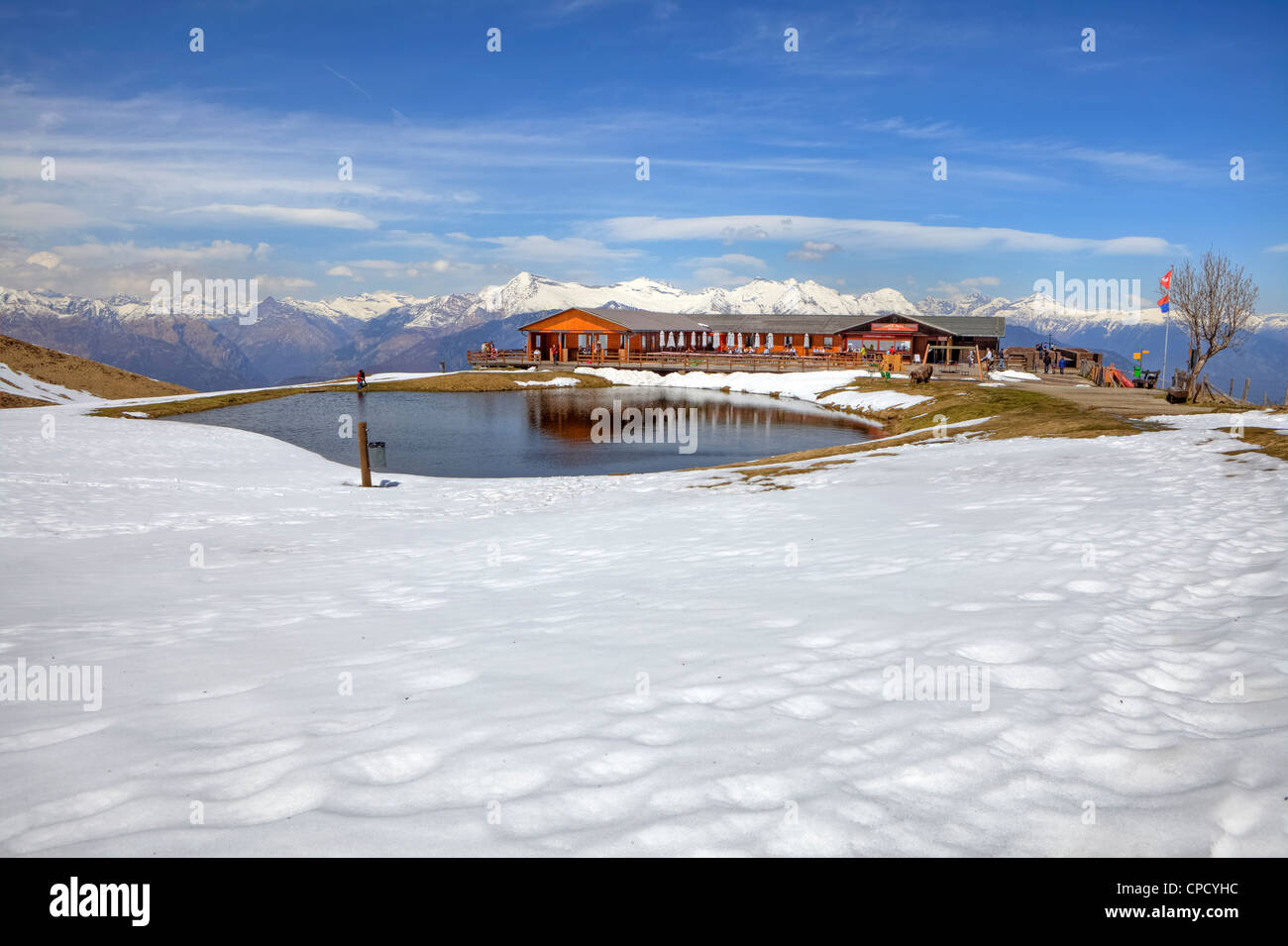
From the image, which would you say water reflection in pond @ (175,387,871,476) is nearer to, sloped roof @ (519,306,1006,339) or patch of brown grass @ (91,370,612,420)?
patch of brown grass @ (91,370,612,420)

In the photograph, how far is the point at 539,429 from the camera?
43.0 m

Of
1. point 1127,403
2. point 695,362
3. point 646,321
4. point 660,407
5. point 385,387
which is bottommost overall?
point 1127,403

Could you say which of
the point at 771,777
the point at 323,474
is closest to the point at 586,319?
the point at 323,474

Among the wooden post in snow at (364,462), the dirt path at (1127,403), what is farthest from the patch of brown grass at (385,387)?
the dirt path at (1127,403)

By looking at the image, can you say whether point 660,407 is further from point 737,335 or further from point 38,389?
point 737,335

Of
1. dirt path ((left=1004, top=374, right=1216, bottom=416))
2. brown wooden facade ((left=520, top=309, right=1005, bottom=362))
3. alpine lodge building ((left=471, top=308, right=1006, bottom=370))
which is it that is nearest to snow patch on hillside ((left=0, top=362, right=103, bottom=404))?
alpine lodge building ((left=471, top=308, right=1006, bottom=370))

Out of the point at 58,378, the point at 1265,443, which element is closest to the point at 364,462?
the point at 1265,443
